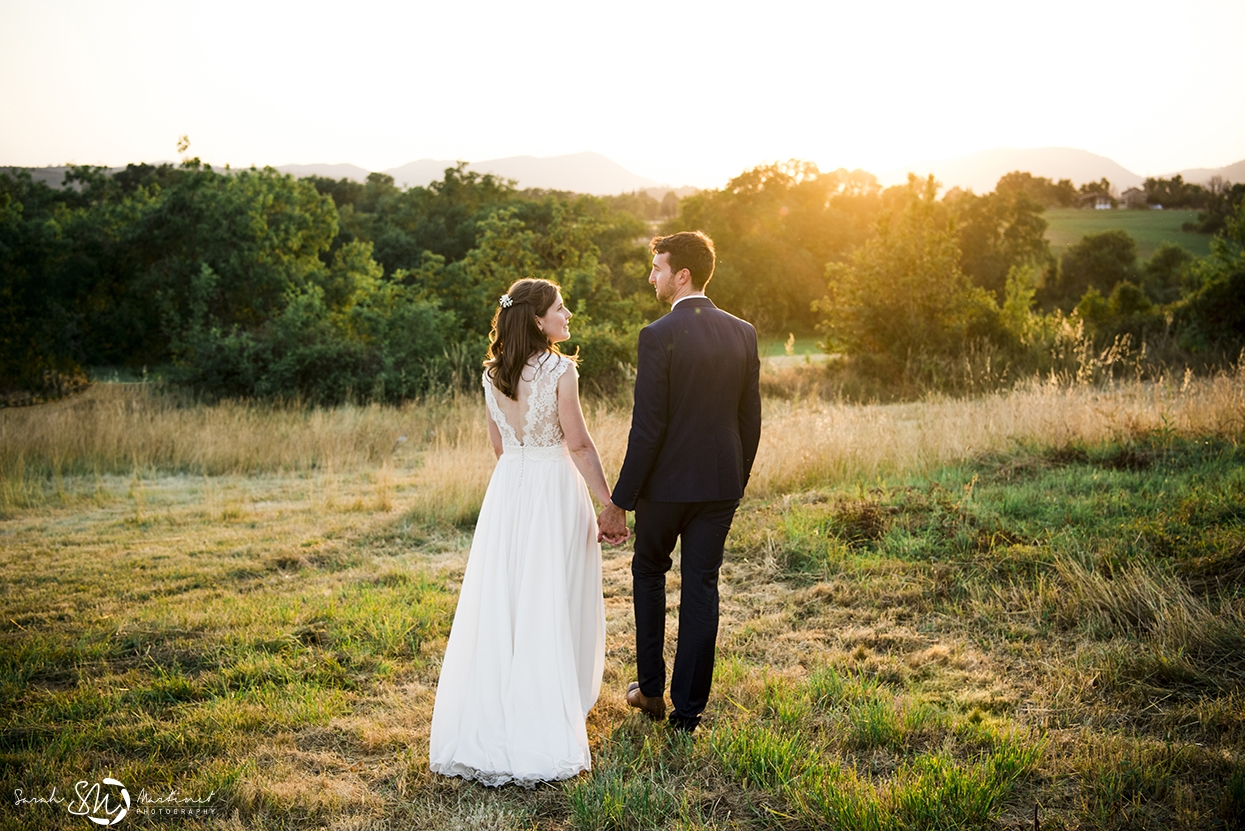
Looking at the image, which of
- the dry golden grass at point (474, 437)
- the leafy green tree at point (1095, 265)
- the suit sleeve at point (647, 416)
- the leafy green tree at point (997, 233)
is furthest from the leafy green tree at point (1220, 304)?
the leafy green tree at point (1095, 265)

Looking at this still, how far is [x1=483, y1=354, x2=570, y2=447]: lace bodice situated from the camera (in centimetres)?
347

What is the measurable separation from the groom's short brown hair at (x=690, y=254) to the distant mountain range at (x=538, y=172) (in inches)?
1047

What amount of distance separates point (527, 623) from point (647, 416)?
42.8 inches

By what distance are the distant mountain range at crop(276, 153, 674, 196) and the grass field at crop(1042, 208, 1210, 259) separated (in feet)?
90.0

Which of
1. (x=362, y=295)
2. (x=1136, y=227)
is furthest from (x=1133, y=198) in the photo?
(x=362, y=295)

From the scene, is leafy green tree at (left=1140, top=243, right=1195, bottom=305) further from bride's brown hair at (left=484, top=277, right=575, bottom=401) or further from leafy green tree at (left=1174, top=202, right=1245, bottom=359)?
bride's brown hair at (left=484, top=277, right=575, bottom=401)

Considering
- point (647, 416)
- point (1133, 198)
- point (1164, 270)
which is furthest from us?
point (1133, 198)

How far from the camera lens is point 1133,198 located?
5394 cm

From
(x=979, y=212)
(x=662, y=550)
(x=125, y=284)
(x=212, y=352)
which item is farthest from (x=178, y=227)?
(x=979, y=212)

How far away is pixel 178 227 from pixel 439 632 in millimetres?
20937

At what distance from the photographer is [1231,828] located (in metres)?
2.74

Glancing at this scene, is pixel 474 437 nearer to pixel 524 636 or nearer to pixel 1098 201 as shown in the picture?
pixel 524 636

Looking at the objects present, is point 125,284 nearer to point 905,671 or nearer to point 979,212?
point 905,671

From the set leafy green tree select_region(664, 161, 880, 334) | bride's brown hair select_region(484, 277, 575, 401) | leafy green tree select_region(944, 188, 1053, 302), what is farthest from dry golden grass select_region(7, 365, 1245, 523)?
leafy green tree select_region(944, 188, 1053, 302)
